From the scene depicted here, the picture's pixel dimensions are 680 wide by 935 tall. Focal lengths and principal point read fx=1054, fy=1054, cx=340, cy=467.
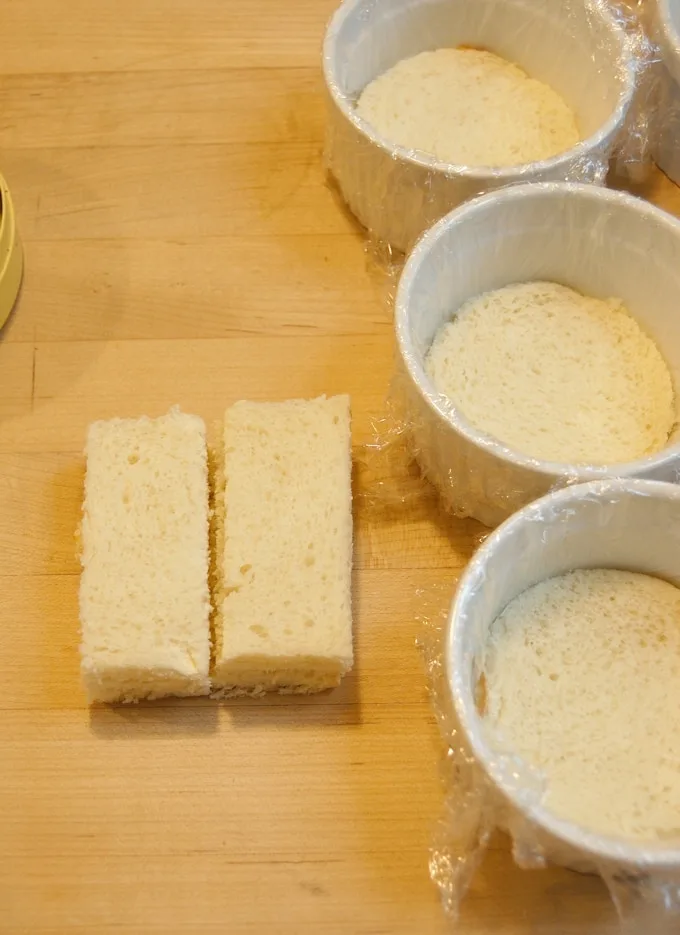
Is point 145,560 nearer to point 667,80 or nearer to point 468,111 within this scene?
point 468,111

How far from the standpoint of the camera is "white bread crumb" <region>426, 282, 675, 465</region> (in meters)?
1.38

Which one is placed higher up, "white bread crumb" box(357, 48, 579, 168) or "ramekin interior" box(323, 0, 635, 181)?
"ramekin interior" box(323, 0, 635, 181)

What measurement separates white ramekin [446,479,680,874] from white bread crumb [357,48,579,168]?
0.63 m

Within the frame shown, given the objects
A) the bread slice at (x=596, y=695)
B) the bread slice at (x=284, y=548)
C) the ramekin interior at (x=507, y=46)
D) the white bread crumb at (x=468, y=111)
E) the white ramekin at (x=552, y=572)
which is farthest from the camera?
the white bread crumb at (x=468, y=111)

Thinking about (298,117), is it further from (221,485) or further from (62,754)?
(62,754)

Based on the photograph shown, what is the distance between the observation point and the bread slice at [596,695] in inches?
45.0

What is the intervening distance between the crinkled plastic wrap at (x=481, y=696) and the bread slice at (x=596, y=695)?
2cm

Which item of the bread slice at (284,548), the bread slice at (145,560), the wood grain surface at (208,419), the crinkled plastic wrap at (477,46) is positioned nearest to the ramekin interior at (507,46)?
the crinkled plastic wrap at (477,46)

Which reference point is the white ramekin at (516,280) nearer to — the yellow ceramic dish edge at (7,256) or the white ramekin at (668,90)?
the white ramekin at (668,90)

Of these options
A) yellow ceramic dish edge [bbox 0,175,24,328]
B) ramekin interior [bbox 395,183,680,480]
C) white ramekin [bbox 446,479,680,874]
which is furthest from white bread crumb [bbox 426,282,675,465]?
yellow ceramic dish edge [bbox 0,175,24,328]

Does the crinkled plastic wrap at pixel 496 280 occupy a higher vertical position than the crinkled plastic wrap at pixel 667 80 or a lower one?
lower

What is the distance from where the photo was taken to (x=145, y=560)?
129cm

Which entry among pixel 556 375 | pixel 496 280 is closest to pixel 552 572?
pixel 556 375

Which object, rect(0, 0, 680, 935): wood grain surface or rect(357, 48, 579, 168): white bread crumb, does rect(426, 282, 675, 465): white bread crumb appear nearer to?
rect(0, 0, 680, 935): wood grain surface
